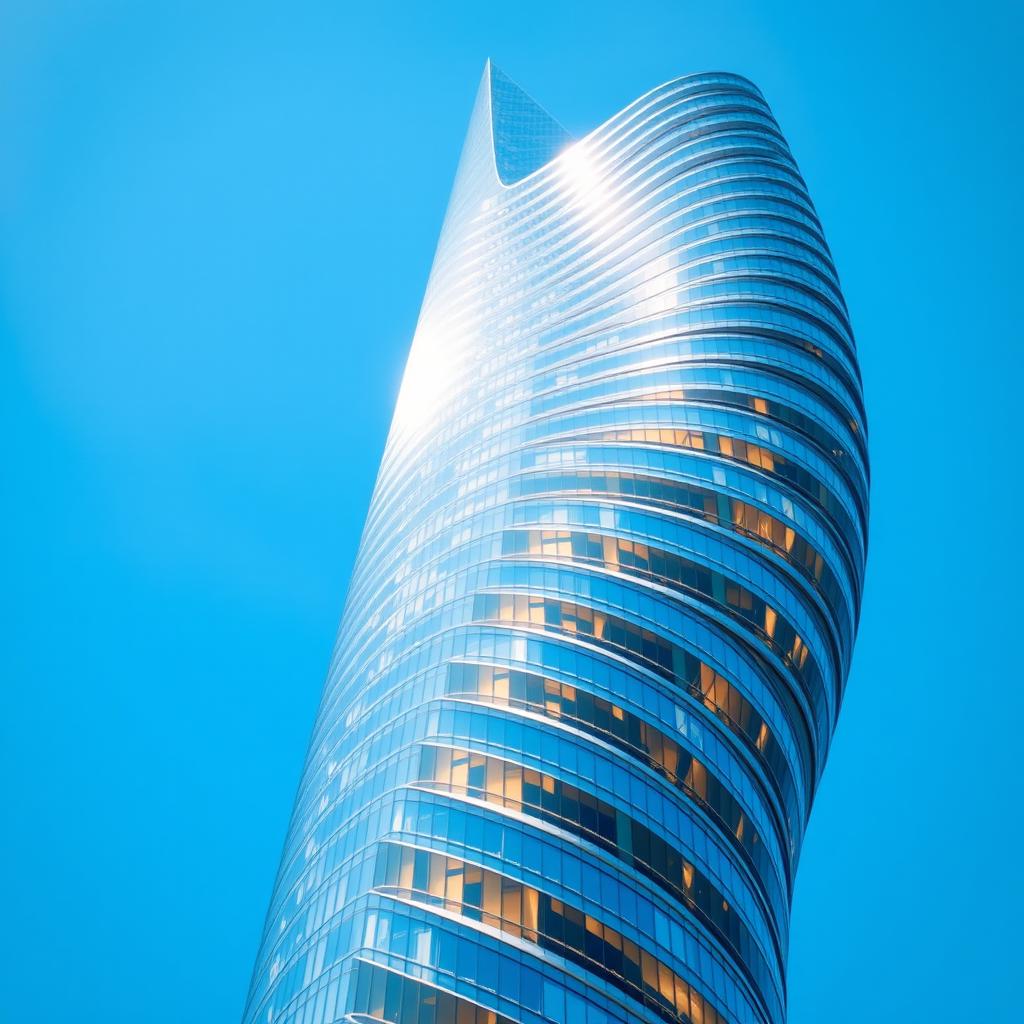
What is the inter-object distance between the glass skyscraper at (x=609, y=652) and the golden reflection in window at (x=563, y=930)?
0.47ft

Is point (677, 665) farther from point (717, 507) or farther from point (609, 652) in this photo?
point (717, 507)

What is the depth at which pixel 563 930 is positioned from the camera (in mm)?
54969

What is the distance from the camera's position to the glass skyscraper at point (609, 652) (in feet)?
184

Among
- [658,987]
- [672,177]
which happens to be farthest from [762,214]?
[658,987]

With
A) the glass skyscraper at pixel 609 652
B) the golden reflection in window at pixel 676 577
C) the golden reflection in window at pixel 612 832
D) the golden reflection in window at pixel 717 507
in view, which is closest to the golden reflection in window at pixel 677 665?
the glass skyscraper at pixel 609 652

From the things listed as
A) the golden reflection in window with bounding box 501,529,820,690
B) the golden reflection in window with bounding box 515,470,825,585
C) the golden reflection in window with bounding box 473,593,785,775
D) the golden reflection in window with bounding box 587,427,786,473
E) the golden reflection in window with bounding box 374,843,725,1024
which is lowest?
the golden reflection in window with bounding box 374,843,725,1024

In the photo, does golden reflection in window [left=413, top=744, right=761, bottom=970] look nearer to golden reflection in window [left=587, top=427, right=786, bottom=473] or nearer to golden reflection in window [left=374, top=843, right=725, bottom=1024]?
golden reflection in window [left=374, top=843, right=725, bottom=1024]

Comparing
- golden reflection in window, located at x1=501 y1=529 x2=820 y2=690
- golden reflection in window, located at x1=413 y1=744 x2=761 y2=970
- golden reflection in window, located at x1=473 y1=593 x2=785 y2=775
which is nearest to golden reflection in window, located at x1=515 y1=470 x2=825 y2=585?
golden reflection in window, located at x1=501 y1=529 x2=820 y2=690

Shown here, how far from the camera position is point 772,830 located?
6875 centimetres

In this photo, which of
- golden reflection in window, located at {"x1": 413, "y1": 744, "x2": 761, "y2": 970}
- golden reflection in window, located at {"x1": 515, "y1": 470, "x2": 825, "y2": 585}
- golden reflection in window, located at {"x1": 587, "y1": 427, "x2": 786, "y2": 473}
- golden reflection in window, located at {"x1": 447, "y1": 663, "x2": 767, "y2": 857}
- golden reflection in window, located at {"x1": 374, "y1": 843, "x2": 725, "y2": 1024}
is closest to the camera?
golden reflection in window, located at {"x1": 374, "y1": 843, "x2": 725, "y2": 1024}

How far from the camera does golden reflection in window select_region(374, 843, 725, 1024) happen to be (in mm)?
54688

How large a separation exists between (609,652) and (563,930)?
57.5ft

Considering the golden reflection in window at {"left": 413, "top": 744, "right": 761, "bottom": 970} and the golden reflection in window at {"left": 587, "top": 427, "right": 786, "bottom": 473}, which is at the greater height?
the golden reflection in window at {"left": 587, "top": 427, "right": 786, "bottom": 473}

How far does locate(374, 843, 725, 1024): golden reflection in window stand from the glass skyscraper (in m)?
0.14
